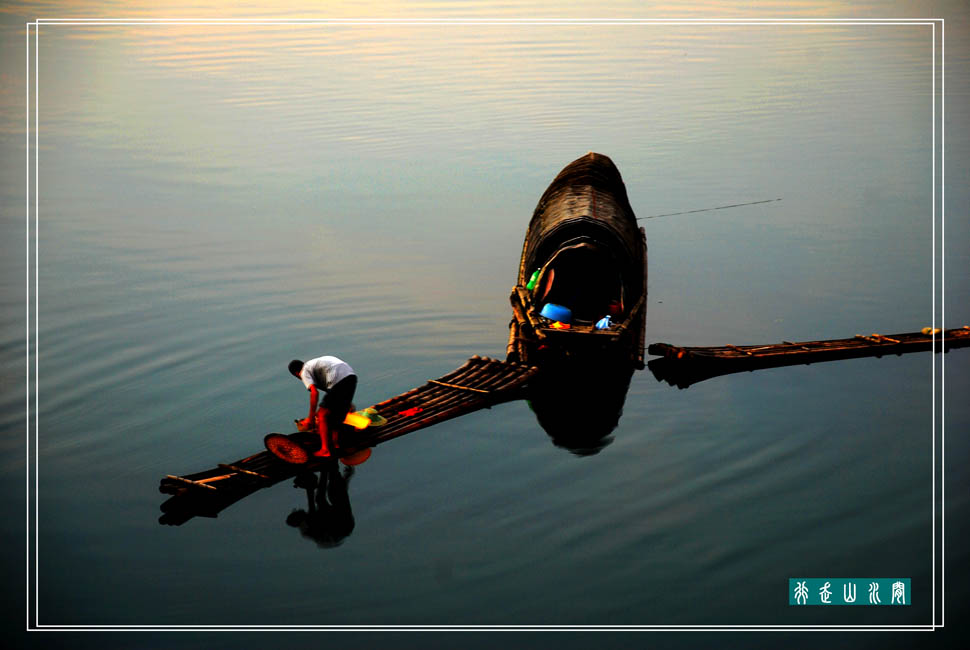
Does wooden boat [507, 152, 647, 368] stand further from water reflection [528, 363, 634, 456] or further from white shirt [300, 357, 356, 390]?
white shirt [300, 357, 356, 390]

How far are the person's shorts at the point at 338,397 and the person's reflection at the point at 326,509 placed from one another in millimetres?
438

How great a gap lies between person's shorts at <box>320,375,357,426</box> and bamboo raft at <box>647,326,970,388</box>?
3.80 m

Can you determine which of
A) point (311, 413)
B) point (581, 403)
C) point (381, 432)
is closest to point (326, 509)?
point (311, 413)

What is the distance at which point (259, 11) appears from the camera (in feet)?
86.9

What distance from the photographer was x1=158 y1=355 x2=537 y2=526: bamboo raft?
8.27 m

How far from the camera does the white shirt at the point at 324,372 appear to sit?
335 inches

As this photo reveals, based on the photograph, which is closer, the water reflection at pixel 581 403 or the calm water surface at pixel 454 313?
the calm water surface at pixel 454 313

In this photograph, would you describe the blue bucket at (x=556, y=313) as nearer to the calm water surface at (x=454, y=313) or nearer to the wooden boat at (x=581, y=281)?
the wooden boat at (x=581, y=281)

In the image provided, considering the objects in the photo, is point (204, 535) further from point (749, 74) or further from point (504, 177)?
point (749, 74)

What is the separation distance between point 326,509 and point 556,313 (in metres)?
3.97

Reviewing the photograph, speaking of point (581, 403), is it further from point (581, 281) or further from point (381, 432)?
point (381, 432)

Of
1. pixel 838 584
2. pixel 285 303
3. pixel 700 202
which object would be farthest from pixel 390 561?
pixel 700 202

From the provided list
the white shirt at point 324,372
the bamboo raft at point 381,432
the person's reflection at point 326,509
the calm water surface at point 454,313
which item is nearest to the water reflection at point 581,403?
the calm water surface at point 454,313

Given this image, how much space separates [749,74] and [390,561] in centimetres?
1878
